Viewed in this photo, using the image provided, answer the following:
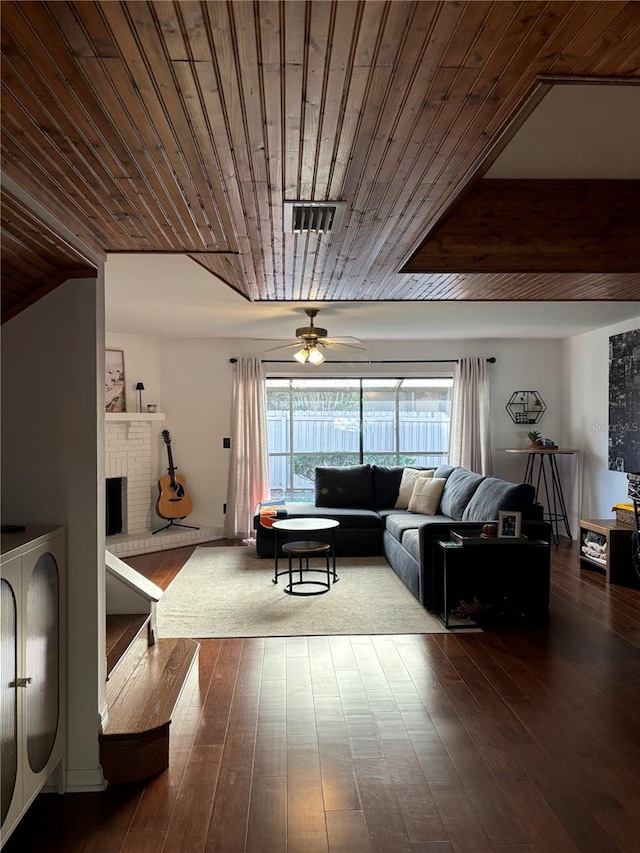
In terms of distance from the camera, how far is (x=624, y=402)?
6172mm

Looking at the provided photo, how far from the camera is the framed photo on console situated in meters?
4.28

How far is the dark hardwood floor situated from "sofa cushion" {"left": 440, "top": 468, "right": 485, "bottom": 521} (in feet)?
6.23

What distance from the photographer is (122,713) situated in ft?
8.56

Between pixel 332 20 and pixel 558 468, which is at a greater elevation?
pixel 332 20

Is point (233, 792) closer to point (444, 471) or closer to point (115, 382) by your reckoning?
point (444, 471)

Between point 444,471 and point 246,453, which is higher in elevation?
point 246,453

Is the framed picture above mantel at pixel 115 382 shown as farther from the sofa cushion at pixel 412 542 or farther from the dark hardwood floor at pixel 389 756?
the dark hardwood floor at pixel 389 756

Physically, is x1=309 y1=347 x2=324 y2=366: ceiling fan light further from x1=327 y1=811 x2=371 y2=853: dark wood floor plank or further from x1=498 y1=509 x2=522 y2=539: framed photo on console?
x1=327 y1=811 x2=371 y2=853: dark wood floor plank

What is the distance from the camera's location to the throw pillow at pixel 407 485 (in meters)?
6.96

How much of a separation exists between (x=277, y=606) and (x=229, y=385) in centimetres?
365

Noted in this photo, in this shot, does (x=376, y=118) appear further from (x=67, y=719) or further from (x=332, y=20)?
(x=67, y=719)

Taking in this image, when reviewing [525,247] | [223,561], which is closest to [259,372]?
[223,561]

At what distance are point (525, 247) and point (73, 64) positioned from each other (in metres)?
2.35

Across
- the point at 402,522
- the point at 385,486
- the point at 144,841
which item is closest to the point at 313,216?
the point at 144,841
